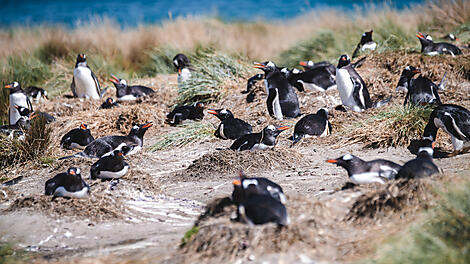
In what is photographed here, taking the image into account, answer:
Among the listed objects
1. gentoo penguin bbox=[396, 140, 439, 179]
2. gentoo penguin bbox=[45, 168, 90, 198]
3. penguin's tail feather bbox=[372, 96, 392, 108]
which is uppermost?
gentoo penguin bbox=[396, 140, 439, 179]

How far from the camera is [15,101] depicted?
27.2ft

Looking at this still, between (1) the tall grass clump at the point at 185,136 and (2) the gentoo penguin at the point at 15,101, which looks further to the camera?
(2) the gentoo penguin at the point at 15,101

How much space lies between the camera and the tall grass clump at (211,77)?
8648mm

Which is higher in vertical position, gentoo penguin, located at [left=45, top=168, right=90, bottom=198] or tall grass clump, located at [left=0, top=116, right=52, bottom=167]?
gentoo penguin, located at [left=45, top=168, right=90, bottom=198]

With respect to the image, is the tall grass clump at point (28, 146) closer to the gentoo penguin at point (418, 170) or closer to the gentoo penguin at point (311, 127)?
the gentoo penguin at point (311, 127)

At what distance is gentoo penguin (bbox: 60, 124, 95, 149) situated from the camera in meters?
6.78

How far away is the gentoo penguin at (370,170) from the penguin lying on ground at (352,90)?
122 inches

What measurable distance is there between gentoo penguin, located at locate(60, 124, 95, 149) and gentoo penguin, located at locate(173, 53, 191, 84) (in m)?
2.89

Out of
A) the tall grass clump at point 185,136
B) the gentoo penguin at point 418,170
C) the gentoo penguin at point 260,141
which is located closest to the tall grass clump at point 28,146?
the tall grass clump at point 185,136

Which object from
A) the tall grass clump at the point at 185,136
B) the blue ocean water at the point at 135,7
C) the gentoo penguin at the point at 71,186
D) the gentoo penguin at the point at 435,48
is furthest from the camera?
the blue ocean water at the point at 135,7

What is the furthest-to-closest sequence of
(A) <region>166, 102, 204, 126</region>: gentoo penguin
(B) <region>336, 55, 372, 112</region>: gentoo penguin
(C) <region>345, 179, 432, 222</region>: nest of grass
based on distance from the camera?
1. (A) <region>166, 102, 204, 126</region>: gentoo penguin
2. (B) <region>336, 55, 372, 112</region>: gentoo penguin
3. (C) <region>345, 179, 432, 222</region>: nest of grass

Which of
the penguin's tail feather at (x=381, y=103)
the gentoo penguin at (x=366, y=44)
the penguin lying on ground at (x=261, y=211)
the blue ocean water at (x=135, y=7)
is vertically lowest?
the blue ocean water at (x=135, y=7)

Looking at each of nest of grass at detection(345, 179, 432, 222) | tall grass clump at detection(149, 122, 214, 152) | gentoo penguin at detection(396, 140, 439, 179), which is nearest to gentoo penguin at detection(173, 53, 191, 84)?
tall grass clump at detection(149, 122, 214, 152)

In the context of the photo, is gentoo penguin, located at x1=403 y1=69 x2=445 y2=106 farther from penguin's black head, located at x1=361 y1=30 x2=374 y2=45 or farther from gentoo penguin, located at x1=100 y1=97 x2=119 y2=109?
gentoo penguin, located at x1=100 y1=97 x2=119 y2=109
